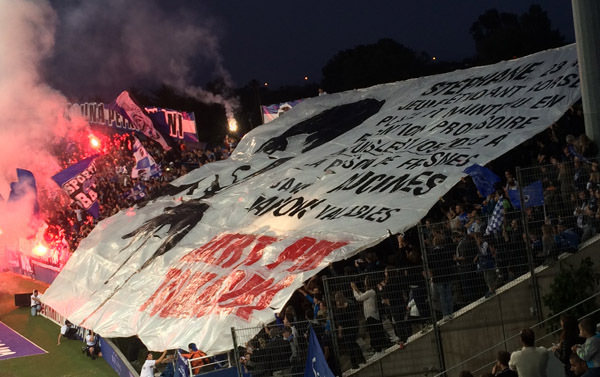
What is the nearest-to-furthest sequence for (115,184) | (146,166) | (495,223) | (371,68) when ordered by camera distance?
(495,223)
(146,166)
(115,184)
(371,68)

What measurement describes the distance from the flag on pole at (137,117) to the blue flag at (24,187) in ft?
15.2

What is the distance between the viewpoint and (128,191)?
105 feet

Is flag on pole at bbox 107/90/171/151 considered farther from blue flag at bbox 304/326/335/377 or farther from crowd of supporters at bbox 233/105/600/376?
blue flag at bbox 304/326/335/377

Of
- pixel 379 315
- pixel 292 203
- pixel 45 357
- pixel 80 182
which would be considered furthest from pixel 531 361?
pixel 80 182

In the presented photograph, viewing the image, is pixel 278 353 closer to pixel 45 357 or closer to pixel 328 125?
pixel 328 125

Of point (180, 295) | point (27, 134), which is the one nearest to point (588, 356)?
point (180, 295)

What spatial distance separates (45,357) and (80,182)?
7240 mm

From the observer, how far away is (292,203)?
18328 millimetres

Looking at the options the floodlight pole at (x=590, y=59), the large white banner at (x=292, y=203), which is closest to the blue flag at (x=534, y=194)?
the large white banner at (x=292, y=203)

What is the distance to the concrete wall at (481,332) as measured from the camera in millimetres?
12539

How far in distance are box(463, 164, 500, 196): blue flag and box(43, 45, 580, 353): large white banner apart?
0.36 metres

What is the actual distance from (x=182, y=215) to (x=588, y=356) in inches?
566

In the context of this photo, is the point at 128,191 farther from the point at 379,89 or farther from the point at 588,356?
the point at 588,356

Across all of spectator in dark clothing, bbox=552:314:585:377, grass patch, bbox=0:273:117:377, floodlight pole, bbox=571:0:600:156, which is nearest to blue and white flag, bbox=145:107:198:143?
grass patch, bbox=0:273:117:377
